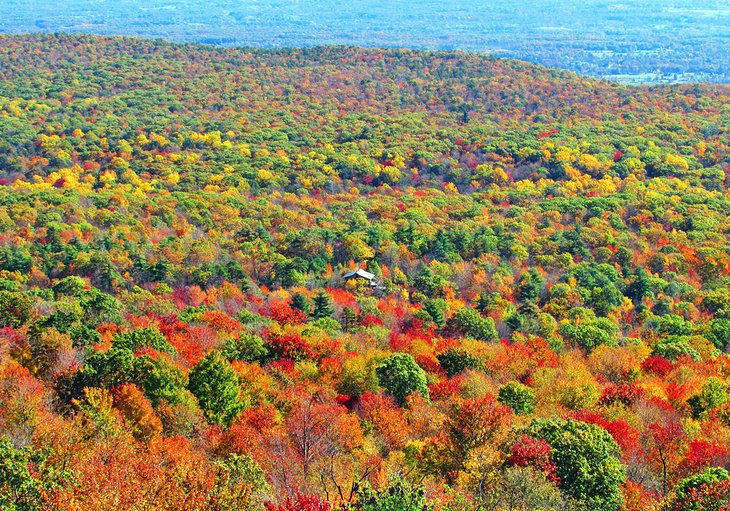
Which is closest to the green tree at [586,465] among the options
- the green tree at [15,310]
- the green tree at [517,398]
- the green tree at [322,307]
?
the green tree at [517,398]

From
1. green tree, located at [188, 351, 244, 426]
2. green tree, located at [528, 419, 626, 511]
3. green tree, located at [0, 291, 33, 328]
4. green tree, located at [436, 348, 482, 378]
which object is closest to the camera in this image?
green tree, located at [528, 419, 626, 511]

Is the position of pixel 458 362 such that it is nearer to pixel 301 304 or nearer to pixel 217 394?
pixel 217 394

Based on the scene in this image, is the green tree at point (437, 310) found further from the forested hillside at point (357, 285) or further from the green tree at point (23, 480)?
the green tree at point (23, 480)

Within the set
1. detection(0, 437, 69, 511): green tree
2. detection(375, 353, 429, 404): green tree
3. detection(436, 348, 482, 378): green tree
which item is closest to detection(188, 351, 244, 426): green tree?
detection(375, 353, 429, 404): green tree

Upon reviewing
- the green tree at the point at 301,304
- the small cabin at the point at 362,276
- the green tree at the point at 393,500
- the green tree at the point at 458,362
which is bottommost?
the small cabin at the point at 362,276

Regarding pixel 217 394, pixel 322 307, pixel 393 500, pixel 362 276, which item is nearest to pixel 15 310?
pixel 217 394

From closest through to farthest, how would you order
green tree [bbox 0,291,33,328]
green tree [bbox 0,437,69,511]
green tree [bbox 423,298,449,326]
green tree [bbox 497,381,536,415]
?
green tree [bbox 0,437,69,511], green tree [bbox 497,381,536,415], green tree [bbox 0,291,33,328], green tree [bbox 423,298,449,326]

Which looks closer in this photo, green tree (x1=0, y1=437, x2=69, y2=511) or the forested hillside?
green tree (x1=0, y1=437, x2=69, y2=511)

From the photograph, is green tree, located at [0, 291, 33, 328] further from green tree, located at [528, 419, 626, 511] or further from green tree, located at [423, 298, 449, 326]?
green tree, located at [528, 419, 626, 511]
